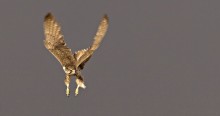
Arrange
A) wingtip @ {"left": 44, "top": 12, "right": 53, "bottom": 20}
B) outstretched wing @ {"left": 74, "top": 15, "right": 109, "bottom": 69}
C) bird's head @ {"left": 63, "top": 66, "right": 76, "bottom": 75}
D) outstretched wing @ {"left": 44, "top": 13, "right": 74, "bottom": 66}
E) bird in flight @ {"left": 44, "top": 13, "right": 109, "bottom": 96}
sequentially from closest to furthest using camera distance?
wingtip @ {"left": 44, "top": 12, "right": 53, "bottom": 20} → outstretched wing @ {"left": 44, "top": 13, "right": 74, "bottom": 66} → bird in flight @ {"left": 44, "top": 13, "right": 109, "bottom": 96} → outstretched wing @ {"left": 74, "top": 15, "right": 109, "bottom": 69} → bird's head @ {"left": 63, "top": 66, "right": 76, "bottom": 75}

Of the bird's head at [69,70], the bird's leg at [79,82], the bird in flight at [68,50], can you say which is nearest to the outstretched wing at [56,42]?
the bird in flight at [68,50]

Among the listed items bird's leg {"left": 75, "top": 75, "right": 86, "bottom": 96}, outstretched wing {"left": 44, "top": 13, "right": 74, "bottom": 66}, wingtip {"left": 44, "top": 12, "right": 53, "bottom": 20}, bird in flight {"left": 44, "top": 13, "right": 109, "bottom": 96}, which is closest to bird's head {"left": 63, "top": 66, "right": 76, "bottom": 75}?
bird in flight {"left": 44, "top": 13, "right": 109, "bottom": 96}

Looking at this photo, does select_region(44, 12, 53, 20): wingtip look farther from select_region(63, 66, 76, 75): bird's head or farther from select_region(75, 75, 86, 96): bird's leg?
select_region(75, 75, 86, 96): bird's leg

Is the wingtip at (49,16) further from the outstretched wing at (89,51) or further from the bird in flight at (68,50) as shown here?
the outstretched wing at (89,51)

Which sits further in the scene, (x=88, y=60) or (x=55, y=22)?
(x=88, y=60)

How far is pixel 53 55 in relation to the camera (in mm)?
43188

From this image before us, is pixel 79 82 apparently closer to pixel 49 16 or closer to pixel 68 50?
pixel 68 50

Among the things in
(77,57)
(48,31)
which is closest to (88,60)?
(77,57)

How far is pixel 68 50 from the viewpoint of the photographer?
141 ft

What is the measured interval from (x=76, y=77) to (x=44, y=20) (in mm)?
5623

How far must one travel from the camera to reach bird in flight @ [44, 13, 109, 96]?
Answer: 41225mm

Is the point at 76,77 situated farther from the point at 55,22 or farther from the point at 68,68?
the point at 55,22

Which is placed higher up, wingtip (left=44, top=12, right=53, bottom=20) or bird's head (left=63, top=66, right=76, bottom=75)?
wingtip (left=44, top=12, right=53, bottom=20)

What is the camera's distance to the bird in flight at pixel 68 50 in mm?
41225
